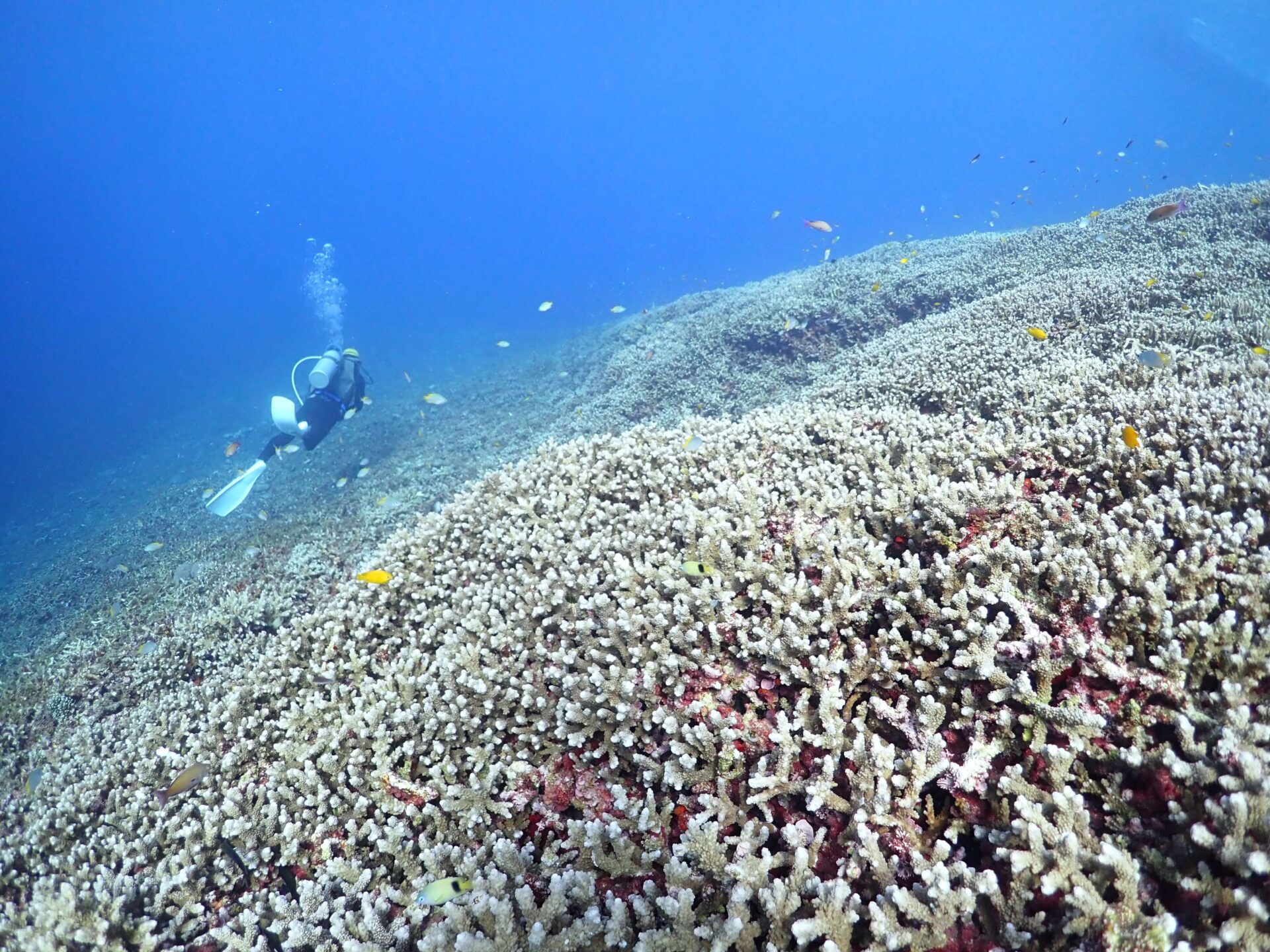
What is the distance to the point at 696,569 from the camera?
3.52m

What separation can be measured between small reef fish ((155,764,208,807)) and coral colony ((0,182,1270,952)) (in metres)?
0.06

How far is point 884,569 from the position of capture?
10.8 ft

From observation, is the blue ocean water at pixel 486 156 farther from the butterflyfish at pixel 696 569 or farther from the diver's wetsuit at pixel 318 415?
the butterflyfish at pixel 696 569

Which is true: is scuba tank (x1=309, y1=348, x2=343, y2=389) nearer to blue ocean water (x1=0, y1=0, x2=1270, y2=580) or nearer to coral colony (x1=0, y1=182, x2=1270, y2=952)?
coral colony (x1=0, y1=182, x2=1270, y2=952)

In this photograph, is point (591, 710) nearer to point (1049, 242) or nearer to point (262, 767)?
point (262, 767)

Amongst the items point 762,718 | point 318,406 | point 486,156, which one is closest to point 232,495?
point 318,406

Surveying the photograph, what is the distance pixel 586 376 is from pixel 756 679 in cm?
1852

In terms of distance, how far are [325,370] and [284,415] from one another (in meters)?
2.13

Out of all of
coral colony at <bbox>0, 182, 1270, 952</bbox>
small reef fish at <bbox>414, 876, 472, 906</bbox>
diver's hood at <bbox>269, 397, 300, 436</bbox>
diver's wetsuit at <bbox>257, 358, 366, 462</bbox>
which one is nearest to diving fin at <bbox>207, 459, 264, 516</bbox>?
diver's hood at <bbox>269, 397, 300, 436</bbox>

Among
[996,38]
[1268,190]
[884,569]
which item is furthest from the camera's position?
[996,38]

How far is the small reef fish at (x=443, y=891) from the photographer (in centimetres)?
249

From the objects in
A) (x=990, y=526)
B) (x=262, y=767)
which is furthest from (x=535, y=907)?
(x=990, y=526)

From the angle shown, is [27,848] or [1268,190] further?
[1268,190]

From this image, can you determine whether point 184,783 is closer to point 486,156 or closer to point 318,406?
point 318,406
